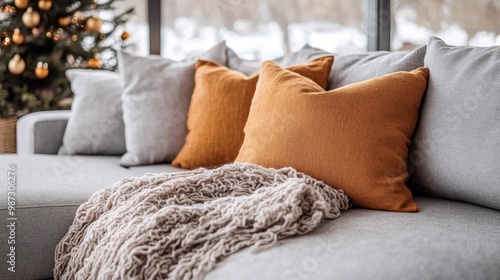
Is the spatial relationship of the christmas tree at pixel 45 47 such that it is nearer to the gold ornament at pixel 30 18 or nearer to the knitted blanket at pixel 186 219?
the gold ornament at pixel 30 18

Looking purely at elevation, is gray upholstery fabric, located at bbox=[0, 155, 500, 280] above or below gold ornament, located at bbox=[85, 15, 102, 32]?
below

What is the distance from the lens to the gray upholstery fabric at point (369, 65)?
1704 mm

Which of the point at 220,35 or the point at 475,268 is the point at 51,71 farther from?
the point at 475,268

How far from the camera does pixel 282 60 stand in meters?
2.17

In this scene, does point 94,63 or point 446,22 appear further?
point 446,22

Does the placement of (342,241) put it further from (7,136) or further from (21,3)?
(21,3)

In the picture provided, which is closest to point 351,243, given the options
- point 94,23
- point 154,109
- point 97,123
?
point 154,109

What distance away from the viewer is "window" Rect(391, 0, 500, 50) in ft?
13.4

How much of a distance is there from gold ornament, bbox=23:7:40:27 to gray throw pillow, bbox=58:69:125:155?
82 centimetres

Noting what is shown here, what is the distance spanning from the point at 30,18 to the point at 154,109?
122 cm

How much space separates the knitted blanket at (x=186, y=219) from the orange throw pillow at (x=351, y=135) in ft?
0.20

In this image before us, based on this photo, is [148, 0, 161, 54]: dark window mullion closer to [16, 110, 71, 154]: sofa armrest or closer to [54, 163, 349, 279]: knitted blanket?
[16, 110, 71, 154]: sofa armrest

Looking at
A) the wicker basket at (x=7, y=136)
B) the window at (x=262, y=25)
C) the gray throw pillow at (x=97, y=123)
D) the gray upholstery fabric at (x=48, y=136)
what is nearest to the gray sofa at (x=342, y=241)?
the gray throw pillow at (x=97, y=123)

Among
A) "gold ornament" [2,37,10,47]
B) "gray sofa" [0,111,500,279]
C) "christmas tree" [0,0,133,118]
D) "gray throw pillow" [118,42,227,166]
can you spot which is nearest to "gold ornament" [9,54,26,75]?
"christmas tree" [0,0,133,118]
